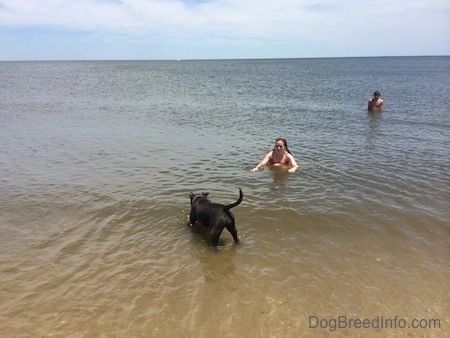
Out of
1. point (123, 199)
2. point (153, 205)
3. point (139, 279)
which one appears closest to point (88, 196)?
point (123, 199)

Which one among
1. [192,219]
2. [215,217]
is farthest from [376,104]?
[215,217]

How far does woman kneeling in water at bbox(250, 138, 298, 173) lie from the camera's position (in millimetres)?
10797

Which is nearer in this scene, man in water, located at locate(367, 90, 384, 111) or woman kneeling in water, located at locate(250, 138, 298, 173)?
woman kneeling in water, located at locate(250, 138, 298, 173)

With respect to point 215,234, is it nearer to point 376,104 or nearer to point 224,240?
point 224,240

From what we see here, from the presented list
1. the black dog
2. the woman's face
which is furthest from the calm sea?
the woman's face

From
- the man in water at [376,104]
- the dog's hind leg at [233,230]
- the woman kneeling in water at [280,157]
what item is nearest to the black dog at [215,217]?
the dog's hind leg at [233,230]

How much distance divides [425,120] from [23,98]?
30.0 metres

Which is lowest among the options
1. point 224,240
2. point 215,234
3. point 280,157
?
point 224,240

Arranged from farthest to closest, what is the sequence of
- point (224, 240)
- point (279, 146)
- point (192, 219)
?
point (279, 146) → point (192, 219) → point (224, 240)

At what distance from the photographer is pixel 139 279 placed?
537 centimetres

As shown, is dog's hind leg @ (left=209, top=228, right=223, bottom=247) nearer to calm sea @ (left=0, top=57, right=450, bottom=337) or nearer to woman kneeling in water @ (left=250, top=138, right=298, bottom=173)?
calm sea @ (left=0, top=57, right=450, bottom=337)

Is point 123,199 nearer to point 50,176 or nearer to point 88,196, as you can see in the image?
point 88,196

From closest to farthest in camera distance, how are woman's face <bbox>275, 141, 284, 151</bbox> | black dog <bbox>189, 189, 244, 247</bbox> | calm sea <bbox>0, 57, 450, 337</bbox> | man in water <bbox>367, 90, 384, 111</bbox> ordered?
calm sea <bbox>0, 57, 450, 337</bbox>, black dog <bbox>189, 189, 244, 247</bbox>, woman's face <bbox>275, 141, 284, 151</bbox>, man in water <bbox>367, 90, 384, 111</bbox>

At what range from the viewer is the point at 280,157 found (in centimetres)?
1103
